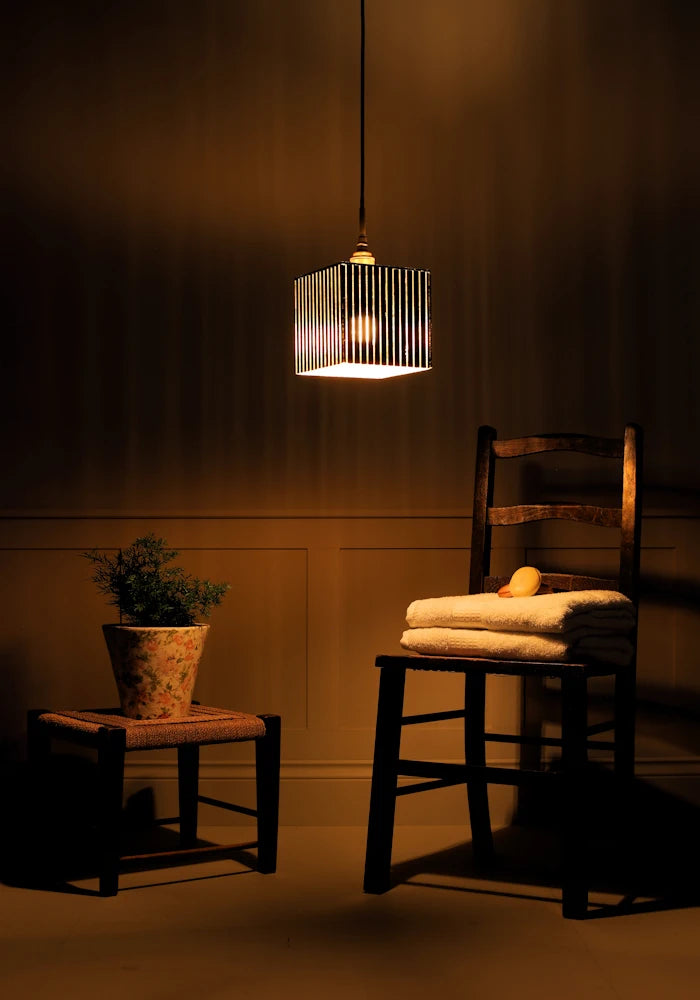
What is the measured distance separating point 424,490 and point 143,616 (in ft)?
3.00

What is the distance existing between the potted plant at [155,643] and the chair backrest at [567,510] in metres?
0.67

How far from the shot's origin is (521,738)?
109 inches

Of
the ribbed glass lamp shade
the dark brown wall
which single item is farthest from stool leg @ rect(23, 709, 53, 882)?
the ribbed glass lamp shade

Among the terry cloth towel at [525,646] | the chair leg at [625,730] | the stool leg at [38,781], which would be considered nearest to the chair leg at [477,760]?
the terry cloth towel at [525,646]

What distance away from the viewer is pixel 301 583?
3.14 meters

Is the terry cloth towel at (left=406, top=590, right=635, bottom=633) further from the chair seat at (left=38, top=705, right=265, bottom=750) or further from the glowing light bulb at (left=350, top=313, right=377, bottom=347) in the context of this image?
the glowing light bulb at (left=350, top=313, right=377, bottom=347)

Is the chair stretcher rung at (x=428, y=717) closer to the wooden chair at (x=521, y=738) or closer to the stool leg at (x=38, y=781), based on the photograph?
the wooden chair at (x=521, y=738)

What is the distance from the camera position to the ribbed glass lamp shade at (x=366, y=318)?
7.72ft

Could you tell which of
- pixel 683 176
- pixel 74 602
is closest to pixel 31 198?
pixel 74 602

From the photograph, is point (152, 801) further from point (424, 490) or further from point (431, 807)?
point (424, 490)

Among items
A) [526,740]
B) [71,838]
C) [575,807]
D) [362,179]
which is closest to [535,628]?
[575,807]

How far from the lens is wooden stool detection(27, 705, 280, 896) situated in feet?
7.85

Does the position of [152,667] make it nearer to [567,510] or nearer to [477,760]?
[477,760]

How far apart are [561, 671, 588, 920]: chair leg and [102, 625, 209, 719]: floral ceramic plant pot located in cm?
84
